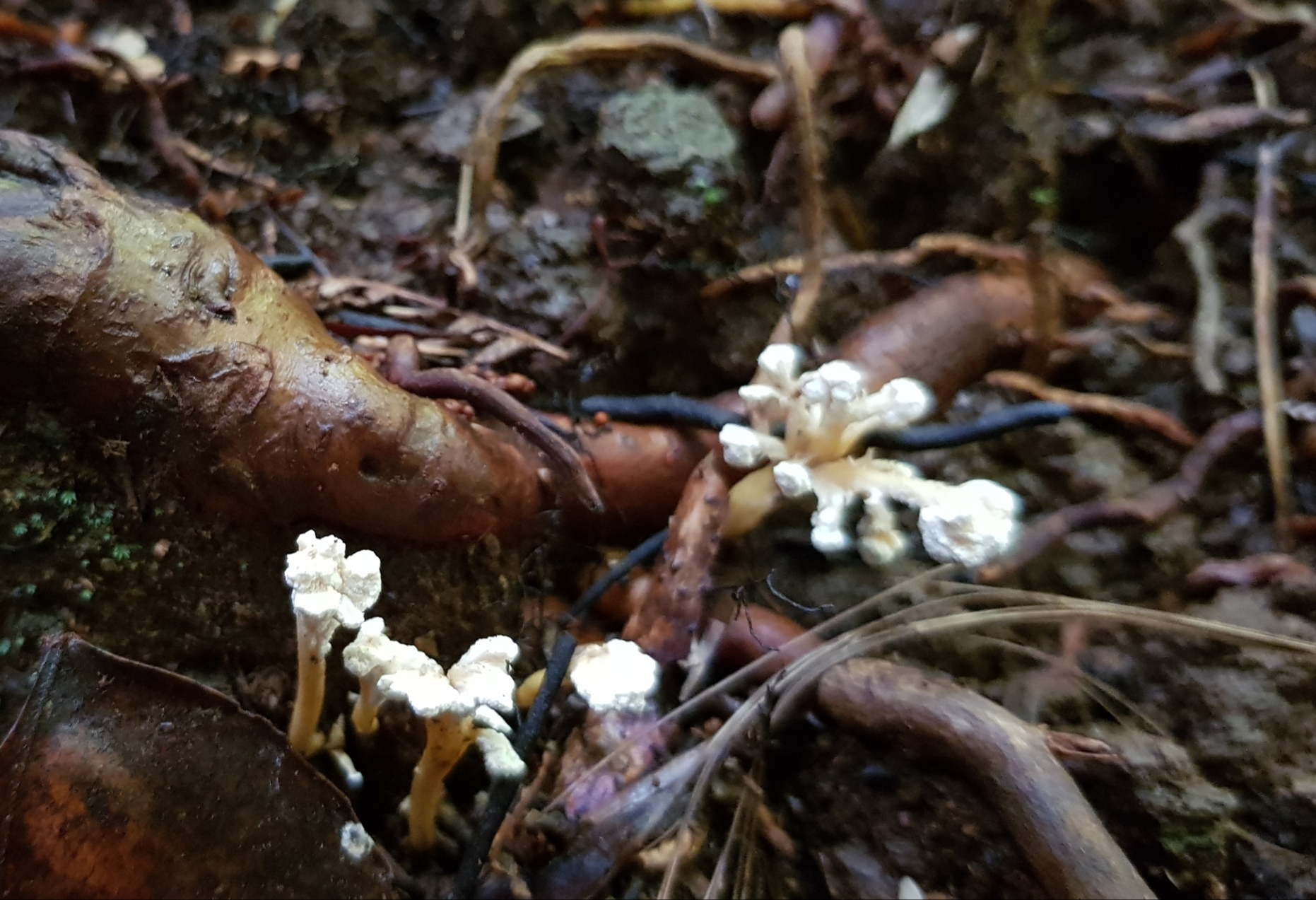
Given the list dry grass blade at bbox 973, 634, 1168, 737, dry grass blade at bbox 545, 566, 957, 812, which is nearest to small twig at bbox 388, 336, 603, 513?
dry grass blade at bbox 545, 566, 957, 812

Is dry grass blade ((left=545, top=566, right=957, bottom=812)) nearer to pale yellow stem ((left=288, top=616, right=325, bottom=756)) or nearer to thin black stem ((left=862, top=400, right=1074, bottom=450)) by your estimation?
thin black stem ((left=862, top=400, right=1074, bottom=450))

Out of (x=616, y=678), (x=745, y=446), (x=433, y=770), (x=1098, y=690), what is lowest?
(x=1098, y=690)

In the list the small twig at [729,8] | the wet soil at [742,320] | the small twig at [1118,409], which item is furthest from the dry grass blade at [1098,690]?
the small twig at [729,8]

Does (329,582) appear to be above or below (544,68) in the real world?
below

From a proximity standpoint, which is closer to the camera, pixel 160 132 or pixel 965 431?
pixel 965 431

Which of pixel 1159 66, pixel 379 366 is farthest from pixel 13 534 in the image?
pixel 1159 66

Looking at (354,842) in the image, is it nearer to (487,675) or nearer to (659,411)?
(487,675)

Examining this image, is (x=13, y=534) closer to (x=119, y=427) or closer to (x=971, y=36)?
(x=119, y=427)

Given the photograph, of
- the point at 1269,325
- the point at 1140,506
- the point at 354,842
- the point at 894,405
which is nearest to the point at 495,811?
the point at 354,842
